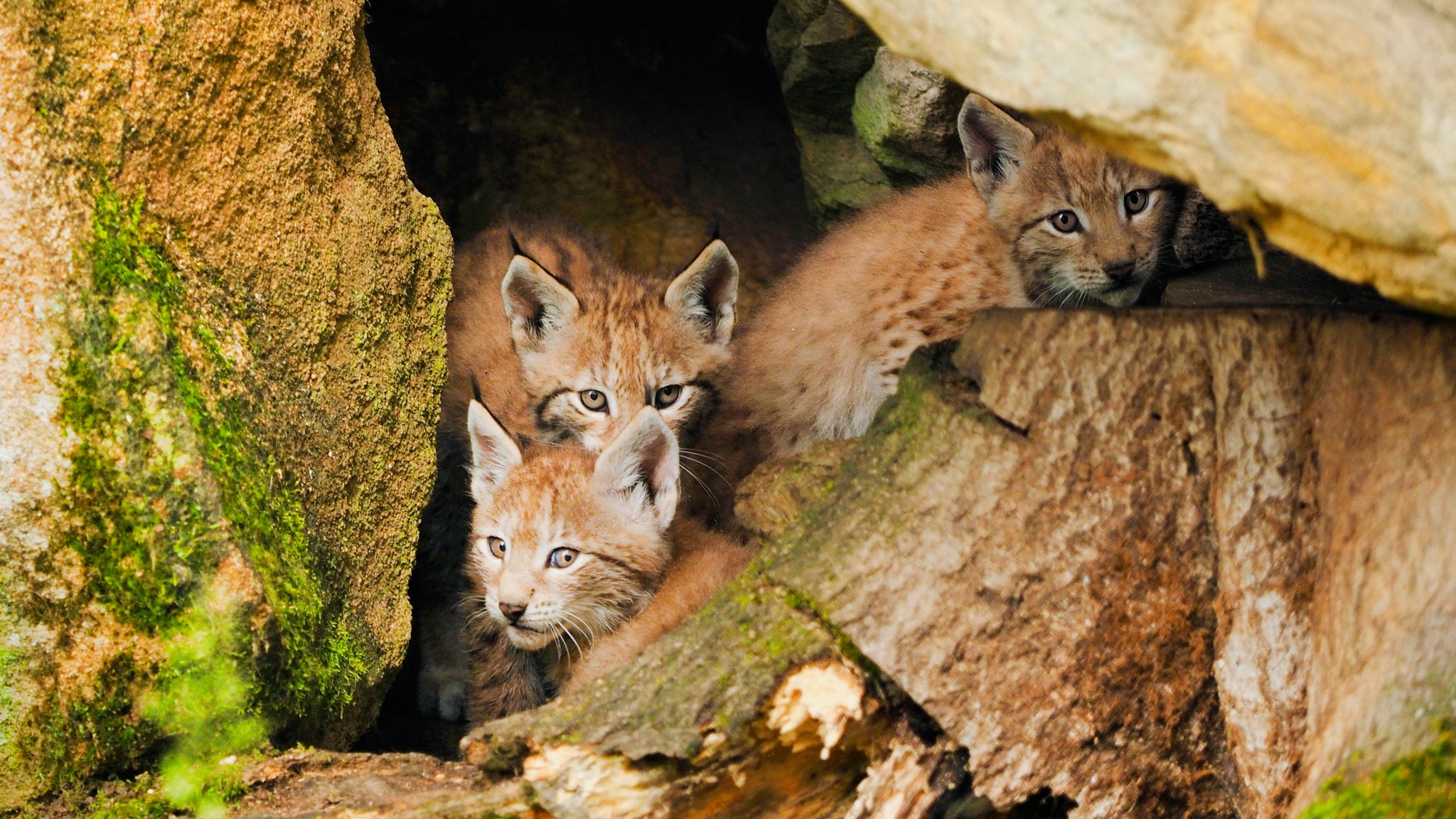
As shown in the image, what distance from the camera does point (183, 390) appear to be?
122 inches

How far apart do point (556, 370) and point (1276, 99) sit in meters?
3.73

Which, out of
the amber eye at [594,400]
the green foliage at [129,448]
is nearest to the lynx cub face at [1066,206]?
the amber eye at [594,400]

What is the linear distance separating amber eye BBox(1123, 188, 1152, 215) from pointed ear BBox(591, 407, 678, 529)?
194cm

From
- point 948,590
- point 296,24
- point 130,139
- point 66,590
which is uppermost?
point 296,24

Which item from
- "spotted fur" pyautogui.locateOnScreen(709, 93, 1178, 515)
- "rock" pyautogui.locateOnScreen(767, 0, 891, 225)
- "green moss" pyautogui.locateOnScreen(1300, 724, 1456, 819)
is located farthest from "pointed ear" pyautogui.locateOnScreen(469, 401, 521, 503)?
"green moss" pyautogui.locateOnScreen(1300, 724, 1456, 819)

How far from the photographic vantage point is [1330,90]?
206 centimetres

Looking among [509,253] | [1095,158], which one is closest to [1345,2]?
[1095,158]

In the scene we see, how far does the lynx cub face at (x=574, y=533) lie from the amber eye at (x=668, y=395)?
71cm

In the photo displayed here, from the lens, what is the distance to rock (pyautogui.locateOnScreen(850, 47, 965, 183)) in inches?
204

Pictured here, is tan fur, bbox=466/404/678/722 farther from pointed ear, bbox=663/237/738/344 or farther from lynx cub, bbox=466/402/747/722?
pointed ear, bbox=663/237/738/344

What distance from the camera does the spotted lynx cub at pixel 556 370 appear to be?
17.3 feet

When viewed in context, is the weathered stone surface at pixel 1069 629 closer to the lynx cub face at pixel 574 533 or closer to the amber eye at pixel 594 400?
the lynx cub face at pixel 574 533

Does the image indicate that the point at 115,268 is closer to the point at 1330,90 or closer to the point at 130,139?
the point at 130,139

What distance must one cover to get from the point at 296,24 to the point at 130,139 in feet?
2.14
